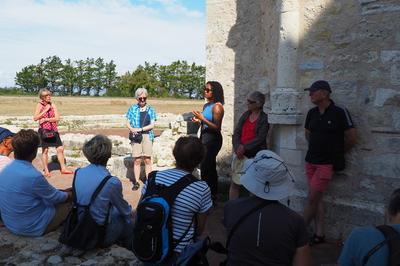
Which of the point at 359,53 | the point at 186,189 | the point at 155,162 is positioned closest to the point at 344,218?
the point at 359,53

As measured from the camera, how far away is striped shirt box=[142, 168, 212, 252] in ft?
10.0

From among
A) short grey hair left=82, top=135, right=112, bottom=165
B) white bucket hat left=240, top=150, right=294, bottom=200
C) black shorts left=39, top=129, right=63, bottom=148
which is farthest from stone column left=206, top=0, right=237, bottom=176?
white bucket hat left=240, top=150, right=294, bottom=200

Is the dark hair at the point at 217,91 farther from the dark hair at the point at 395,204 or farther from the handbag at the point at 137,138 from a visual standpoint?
the dark hair at the point at 395,204

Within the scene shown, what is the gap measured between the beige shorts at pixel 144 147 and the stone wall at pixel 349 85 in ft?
8.09

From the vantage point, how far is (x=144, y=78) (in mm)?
68812

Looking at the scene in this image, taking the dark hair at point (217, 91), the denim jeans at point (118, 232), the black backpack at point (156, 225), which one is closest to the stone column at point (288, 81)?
the dark hair at point (217, 91)

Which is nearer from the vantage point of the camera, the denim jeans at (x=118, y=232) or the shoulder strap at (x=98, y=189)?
the shoulder strap at (x=98, y=189)

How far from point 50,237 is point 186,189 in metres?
1.78

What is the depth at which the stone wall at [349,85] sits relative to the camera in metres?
4.80

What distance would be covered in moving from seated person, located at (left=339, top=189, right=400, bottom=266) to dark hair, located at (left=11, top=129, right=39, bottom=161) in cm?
294

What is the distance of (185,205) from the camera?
305 cm

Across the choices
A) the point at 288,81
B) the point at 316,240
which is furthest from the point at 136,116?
the point at 316,240

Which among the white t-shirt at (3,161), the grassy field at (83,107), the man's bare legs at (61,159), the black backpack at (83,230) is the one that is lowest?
the grassy field at (83,107)

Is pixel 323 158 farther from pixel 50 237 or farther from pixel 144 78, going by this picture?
pixel 144 78
